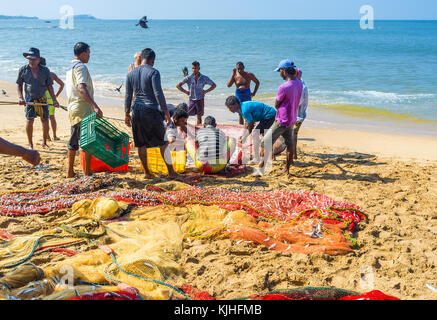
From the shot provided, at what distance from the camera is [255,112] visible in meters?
6.46

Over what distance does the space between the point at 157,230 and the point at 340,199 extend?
2.64 meters

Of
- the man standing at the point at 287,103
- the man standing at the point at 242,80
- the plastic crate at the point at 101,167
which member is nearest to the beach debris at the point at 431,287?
the man standing at the point at 287,103

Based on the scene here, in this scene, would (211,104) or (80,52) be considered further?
(211,104)

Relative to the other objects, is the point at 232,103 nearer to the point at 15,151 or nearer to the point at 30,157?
the point at 30,157

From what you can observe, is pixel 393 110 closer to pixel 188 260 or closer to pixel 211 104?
pixel 211 104

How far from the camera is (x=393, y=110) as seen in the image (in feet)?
45.5

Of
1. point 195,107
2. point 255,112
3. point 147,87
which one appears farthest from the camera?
point 195,107

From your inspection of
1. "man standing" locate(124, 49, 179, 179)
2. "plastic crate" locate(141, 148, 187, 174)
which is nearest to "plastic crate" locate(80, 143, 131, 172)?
"plastic crate" locate(141, 148, 187, 174)

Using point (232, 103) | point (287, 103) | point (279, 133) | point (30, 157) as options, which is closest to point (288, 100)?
point (287, 103)

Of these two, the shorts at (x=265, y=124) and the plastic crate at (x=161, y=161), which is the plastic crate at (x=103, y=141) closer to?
the plastic crate at (x=161, y=161)

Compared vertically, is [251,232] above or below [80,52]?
below

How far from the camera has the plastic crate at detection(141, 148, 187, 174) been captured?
605 cm
